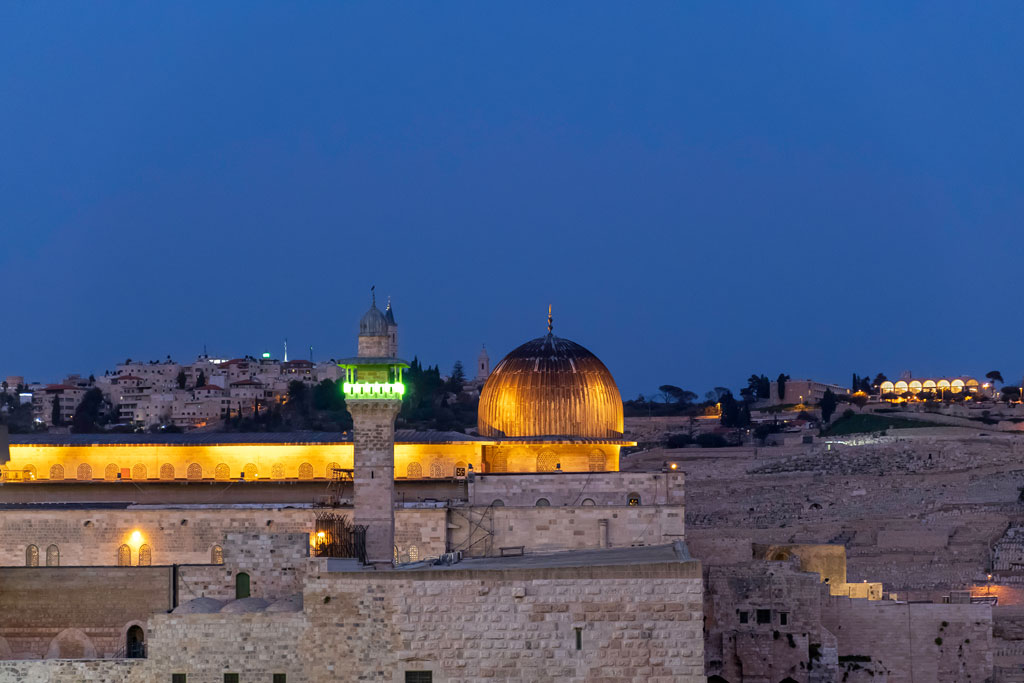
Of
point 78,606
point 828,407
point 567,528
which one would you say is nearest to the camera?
point 78,606

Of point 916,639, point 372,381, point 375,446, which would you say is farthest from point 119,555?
point 916,639

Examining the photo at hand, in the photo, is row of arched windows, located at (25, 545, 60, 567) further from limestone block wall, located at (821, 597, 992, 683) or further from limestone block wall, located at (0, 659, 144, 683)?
limestone block wall, located at (821, 597, 992, 683)

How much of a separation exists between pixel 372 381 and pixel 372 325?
1.26 m

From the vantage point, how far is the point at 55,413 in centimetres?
11619

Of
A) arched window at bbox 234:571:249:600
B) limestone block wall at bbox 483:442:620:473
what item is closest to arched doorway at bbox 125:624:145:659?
arched window at bbox 234:571:249:600

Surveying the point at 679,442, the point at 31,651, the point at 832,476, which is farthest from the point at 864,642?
the point at 679,442

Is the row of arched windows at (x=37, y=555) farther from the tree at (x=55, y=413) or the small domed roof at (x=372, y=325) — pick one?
the tree at (x=55, y=413)

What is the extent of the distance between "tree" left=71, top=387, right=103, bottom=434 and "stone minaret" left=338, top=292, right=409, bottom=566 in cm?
5912

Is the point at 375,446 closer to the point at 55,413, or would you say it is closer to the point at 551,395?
the point at 551,395

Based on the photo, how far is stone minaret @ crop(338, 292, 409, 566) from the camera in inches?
1479

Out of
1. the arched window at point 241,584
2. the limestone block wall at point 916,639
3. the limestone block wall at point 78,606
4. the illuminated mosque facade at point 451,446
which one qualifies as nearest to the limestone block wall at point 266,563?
the arched window at point 241,584

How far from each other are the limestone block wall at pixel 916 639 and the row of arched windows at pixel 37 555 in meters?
15.9

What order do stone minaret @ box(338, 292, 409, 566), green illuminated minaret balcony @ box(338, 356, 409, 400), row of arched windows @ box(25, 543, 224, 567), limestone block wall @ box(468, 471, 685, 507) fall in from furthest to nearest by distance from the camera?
1. limestone block wall @ box(468, 471, 685, 507)
2. row of arched windows @ box(25, 543, 224, 567)
3. green illuminated minaret balcony @ box(338, 356, 409, 400)
4. stone minaret @ box(338, 292, 409, 566)

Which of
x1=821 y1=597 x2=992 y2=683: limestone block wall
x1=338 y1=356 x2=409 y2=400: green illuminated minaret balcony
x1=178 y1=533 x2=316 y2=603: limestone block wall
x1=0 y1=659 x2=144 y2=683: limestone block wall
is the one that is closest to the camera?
x1=0 y1=659 x2=144 y2=683: limestone block wall
